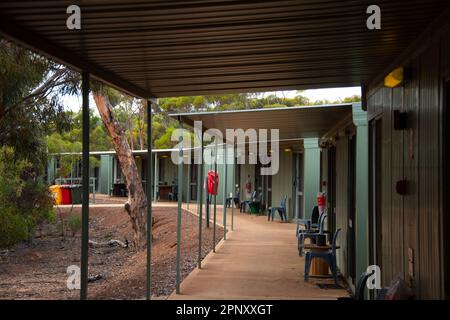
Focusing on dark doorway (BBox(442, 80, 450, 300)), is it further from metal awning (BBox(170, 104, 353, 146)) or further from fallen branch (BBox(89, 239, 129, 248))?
fallen branch (BBox(89, 239, 129, 248))

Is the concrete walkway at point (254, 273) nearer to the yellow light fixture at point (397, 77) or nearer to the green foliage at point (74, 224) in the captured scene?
the yellow light fixture at point (397, 77)

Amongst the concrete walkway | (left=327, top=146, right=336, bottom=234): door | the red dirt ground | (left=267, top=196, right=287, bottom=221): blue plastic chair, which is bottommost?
the red dirt ground

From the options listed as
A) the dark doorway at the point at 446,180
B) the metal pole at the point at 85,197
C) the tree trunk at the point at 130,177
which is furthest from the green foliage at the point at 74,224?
the dark doorway at the point at 446,180

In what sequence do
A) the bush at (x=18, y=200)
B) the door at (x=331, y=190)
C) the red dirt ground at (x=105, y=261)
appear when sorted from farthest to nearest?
the bush at (x=18, y=200) → the door at (x=331, y=190) → the red dirt ground at (x=105, y=261)

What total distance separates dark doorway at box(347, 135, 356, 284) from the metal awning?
51 cm

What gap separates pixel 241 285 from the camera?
27.1ft

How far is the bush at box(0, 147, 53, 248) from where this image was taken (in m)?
15.1

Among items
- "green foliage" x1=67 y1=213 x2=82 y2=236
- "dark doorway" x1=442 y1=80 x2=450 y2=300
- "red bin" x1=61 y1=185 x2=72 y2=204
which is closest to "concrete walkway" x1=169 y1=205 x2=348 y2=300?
"dark doorway" x1=442 y1=80 x2=450 y2=300

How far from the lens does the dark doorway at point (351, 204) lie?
7.90 meters

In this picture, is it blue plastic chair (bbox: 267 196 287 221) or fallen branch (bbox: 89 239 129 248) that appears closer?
fallen branch (bbox: 89 239 129 248)

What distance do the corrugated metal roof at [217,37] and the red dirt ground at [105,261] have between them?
159 inches

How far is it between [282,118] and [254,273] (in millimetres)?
2499
